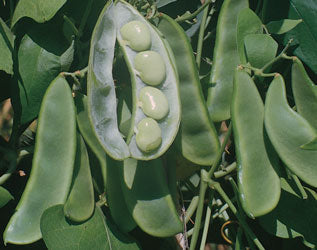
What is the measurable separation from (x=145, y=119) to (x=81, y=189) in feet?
0.86

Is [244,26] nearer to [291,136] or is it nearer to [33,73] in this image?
[291,136]

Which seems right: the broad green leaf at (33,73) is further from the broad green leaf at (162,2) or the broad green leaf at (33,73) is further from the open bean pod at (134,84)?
the broad green leaf at (162,2)

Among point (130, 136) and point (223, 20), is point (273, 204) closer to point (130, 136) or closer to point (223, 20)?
point (130, 136)

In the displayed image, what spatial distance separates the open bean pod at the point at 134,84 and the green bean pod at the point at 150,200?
0.09 meters

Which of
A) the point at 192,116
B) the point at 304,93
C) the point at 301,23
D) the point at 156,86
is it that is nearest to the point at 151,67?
the point at 156,86

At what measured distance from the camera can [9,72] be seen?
1289 mm

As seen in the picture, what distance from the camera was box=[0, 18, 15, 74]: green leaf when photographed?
128 centimetres

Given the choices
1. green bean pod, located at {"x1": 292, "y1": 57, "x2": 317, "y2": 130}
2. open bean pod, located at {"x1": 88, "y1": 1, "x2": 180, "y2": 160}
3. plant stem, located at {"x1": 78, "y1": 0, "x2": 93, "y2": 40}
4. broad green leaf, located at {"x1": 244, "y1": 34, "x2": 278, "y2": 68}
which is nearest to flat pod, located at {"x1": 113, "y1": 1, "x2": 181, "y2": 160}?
open bean pod, located at {"x1": 88, "y1": 1, "x2": 180, "y2": 160}

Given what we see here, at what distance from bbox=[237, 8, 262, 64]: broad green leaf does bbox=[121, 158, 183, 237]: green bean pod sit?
40cm

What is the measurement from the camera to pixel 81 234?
1.24m

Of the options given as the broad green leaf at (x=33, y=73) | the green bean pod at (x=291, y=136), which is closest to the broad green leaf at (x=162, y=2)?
the broad green leaf at (x=33, y=73)

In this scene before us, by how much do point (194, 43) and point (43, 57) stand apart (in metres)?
0.49

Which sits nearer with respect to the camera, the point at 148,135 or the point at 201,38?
the point at 148,135

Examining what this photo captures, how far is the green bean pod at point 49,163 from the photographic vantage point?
1.20m
